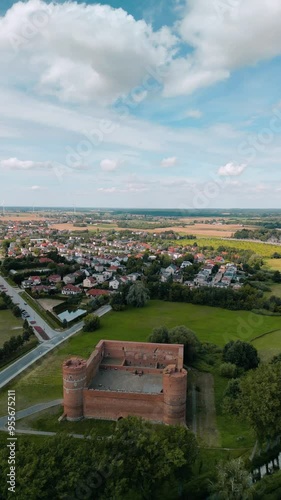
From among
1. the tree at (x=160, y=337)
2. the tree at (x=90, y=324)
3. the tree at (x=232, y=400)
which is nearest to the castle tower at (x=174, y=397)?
the tree at (x=232, y=400)

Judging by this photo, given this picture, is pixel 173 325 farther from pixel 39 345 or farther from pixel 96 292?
pixel 96 292

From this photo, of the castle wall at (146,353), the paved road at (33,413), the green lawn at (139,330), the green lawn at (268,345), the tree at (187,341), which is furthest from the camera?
the green lawn at (268,345)

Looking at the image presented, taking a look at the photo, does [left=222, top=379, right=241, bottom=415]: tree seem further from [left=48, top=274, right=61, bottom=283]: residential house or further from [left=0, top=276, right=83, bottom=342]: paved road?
[left=48, top=274, right=61, bottom=283]: residential house

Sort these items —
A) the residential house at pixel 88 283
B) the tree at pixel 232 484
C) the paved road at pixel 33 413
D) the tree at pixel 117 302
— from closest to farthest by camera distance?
the tree at pixel 232 484 → the paved road at pixel 33 413 → the tree at pixel 117 302 → the residential house at pixel 88 283

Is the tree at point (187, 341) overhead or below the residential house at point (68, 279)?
overhead

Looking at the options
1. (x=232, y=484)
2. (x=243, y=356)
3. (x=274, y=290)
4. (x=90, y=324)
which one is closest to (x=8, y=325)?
(x=90, y=324)

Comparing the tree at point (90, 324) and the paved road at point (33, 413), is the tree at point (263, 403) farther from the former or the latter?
the tree at point (90, 324)

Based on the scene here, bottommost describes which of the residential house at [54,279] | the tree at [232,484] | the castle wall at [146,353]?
the residential house at [54,279]
